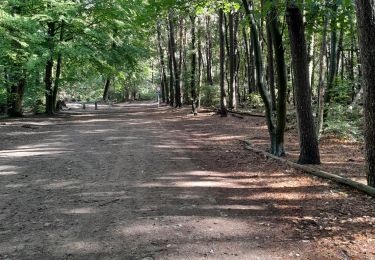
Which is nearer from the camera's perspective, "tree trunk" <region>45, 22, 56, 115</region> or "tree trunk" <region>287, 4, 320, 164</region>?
"tree trunk" <region>287, 4, 320, 164</region>

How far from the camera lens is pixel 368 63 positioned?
6422 mm

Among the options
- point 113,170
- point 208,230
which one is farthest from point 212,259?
point 113,170

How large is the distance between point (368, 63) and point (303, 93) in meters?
3.02

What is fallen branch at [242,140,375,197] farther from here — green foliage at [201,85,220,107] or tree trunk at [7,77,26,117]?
green foliage at [201,85,220,107]

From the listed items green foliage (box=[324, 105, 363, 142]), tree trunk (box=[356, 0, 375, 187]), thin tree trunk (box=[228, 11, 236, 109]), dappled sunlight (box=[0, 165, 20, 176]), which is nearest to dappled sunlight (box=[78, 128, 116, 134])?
dappled sunlight (box=[0, 165, 20, 176])

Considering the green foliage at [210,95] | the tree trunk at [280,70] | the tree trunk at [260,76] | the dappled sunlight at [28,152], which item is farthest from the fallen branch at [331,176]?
the green foliage at [210,95]

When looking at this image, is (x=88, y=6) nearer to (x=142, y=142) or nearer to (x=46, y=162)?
(x=142, y=142)

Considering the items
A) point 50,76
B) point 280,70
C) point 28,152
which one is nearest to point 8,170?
point 28,152

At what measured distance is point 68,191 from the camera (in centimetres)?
759

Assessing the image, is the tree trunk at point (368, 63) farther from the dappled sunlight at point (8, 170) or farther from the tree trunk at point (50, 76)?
the tree trunk at point (50, 76)

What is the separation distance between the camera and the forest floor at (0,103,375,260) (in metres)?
5.03

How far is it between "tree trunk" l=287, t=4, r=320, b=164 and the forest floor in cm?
59

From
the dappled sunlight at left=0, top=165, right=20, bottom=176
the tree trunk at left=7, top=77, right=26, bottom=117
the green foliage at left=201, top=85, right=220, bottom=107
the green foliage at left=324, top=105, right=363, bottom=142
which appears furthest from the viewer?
the green foliage at left=201, top=85, right=220, bottom=107

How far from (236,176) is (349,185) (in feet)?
8.23
